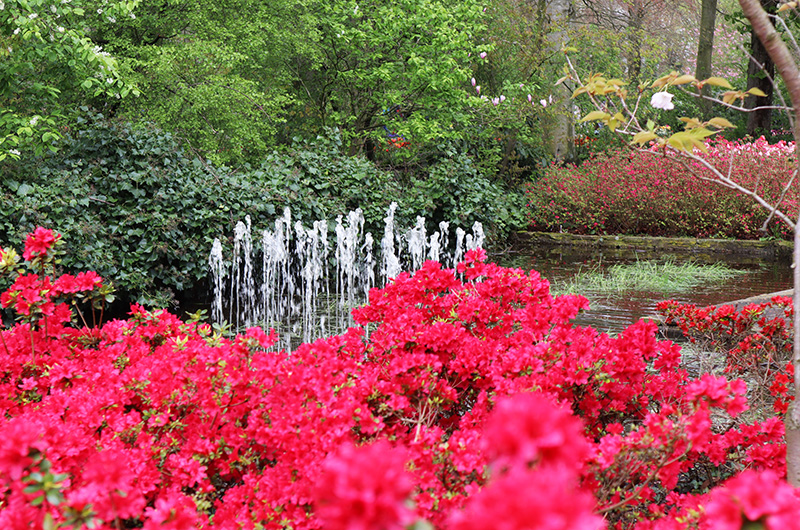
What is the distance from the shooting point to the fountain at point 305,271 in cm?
670

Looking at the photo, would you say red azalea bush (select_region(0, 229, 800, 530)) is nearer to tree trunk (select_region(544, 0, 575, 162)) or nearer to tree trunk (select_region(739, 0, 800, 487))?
tree trunk (select_region(739, 0, 800, 487))

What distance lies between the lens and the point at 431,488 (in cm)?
159

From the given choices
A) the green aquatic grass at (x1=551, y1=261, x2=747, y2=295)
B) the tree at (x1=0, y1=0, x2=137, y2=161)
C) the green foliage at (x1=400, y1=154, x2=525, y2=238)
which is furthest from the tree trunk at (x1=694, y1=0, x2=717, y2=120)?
the tree at (x1=0, y1=0, x2=137, y2=161)

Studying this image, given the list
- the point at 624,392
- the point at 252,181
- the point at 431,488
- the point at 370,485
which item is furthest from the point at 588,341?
the point at 252,181

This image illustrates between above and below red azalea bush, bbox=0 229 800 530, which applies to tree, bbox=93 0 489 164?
above

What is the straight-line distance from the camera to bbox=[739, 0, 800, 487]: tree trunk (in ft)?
5.93

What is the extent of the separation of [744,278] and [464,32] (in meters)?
5.83

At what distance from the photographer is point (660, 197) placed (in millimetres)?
11883

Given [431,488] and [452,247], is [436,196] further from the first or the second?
[431,488]

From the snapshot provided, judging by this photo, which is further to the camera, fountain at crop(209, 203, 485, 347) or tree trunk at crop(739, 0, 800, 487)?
fountain at crop(209, 203, 485, 347)

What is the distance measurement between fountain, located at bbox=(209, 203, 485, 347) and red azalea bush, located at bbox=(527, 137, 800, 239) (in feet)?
13.2

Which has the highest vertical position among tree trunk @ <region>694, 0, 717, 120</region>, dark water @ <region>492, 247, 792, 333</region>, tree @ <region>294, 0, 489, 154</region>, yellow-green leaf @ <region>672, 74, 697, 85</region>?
tree trunk @ <region>694, 0, 717, 120</region>

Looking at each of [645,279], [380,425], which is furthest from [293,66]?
[380,425]

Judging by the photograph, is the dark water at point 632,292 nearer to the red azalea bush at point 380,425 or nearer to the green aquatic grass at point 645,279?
the green aquatic grass at point 645,279
